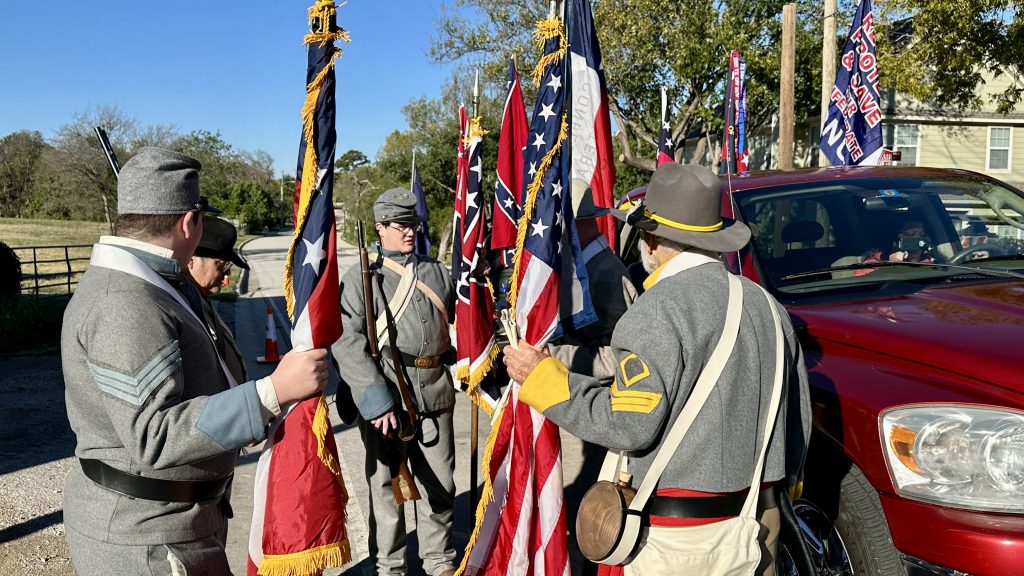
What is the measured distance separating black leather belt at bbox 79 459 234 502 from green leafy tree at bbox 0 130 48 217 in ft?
198

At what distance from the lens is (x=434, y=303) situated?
14.3 ft

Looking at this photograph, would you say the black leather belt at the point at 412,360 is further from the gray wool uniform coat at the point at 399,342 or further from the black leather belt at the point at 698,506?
the black leather belt at the point at 698,506


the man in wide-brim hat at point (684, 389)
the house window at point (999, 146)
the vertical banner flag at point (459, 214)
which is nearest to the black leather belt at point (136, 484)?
the man in wide-brim hat at point (684, 389)

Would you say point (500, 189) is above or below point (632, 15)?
below

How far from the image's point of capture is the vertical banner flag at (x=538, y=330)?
3270 millimetres

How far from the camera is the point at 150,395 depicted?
212 cm

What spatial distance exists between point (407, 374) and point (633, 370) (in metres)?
2.17

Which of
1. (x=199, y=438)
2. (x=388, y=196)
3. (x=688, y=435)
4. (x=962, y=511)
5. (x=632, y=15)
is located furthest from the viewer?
(x=632, y=15)

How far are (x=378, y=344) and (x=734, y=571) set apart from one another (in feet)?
7.51

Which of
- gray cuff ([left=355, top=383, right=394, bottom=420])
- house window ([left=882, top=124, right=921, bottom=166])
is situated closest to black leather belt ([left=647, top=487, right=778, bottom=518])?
gray cuff ([left=355, top=383, right=394, bottom=420])

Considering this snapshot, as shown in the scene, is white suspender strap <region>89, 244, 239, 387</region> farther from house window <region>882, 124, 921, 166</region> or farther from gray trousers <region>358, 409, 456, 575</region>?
house window <region>882, 124, 921, 166</region>

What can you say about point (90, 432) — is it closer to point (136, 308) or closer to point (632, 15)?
point (136, 308)

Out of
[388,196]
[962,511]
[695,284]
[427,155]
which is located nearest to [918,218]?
[962,511]

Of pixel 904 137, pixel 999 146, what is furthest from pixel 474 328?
pixel 999 146
